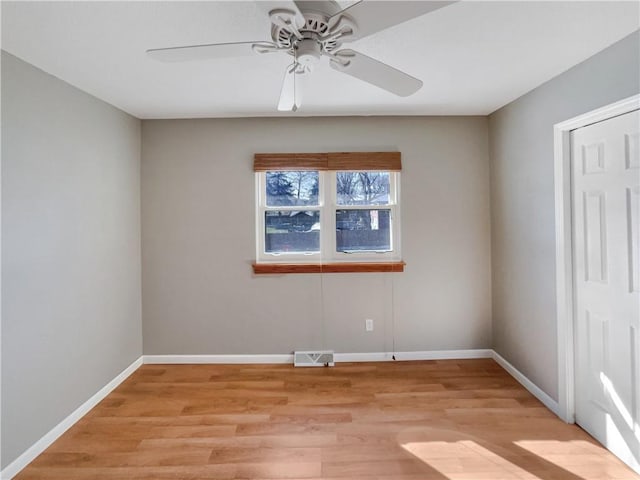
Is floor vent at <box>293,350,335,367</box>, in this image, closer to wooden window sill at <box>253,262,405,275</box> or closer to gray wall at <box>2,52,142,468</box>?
wooden window sill at <box>253,262,405,275</box>

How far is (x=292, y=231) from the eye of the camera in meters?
3.35

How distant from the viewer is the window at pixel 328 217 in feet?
10.9

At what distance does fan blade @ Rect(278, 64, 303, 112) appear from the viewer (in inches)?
64.8

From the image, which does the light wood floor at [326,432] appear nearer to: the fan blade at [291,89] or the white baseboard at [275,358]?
the white baseboard at [275,358]

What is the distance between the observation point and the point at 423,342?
3.30 meters

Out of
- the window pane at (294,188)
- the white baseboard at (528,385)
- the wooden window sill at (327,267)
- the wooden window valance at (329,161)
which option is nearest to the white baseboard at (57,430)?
the wooden window sill at (327,267)

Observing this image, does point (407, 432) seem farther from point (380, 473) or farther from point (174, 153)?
point (174, 153)

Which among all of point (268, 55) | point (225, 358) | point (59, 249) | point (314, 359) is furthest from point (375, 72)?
point (225, 358)

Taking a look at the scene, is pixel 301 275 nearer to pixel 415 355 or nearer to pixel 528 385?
pixel 415 355

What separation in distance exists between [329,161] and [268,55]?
132 centimetres

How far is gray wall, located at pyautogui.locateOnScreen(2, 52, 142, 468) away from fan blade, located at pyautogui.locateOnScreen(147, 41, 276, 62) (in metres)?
1.13

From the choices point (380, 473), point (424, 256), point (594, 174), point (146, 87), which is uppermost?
point (146, 87)

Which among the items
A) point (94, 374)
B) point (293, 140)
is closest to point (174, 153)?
point (293, 140)

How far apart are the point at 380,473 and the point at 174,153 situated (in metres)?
2.99
